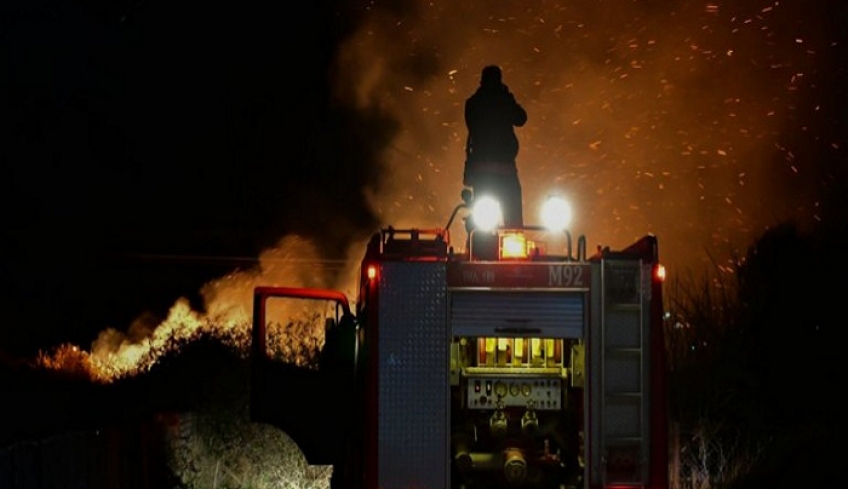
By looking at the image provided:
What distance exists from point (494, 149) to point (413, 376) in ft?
10.5

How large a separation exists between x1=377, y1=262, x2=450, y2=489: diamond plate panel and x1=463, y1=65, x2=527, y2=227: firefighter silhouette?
269cm

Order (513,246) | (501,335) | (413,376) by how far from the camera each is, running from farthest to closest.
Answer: (513,246) → (501,335) → (413,376)

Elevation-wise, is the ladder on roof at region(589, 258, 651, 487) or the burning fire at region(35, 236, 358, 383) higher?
the burning fire at region(35, 236, 358, 383)

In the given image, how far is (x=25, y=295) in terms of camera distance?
3133cm

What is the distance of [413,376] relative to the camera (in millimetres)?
8203

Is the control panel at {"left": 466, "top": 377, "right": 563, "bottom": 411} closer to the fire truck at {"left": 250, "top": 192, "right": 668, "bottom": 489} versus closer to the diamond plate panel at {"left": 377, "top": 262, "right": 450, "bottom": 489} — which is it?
the fire truck at {"left": 250, "top": 192, "right": 668, "bottom": 489}

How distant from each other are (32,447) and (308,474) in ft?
17.8

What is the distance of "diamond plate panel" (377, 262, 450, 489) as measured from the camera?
813 centimetres

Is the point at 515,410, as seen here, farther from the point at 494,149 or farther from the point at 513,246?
the point at 494,149

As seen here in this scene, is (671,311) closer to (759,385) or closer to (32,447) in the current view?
(759,385)

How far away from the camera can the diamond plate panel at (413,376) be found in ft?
26.7

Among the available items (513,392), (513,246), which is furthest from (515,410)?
(513,246)

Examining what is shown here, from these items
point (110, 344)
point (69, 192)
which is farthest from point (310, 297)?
point (69, 192)

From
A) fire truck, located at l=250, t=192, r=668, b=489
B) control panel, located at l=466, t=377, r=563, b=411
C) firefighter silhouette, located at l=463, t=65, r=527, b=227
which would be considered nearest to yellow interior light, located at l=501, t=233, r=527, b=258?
fire truck, located at l=250, t=192, r=668, b=489
